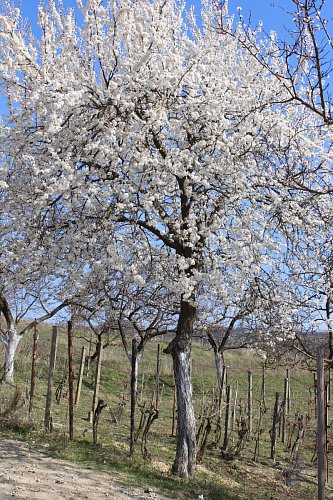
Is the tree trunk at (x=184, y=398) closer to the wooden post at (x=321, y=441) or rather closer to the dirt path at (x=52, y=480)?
the dirt path at (x=52, y=480)

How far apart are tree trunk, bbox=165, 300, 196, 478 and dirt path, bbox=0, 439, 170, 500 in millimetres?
1193

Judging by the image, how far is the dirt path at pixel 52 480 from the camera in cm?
579

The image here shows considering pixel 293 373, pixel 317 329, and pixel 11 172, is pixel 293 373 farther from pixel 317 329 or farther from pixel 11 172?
pixel 11 172

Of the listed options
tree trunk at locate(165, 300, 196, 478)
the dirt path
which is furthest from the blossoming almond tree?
the dirt path

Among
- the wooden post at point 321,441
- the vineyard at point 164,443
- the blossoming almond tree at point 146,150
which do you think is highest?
the blossoming almond tree at point 146,150

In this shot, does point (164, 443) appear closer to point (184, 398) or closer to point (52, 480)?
point (184, 398)

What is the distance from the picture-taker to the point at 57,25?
328 inches

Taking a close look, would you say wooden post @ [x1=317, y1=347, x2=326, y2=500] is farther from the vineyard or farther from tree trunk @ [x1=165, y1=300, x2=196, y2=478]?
tree trunk @ [x1=165, y1=300, x2=196, y2=478]

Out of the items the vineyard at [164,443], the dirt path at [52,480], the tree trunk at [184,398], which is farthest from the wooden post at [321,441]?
the tree trunk at [184,398]

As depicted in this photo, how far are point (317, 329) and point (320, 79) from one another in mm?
6575

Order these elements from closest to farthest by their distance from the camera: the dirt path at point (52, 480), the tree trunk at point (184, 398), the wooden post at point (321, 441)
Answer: the dirt path at point (52, 480), the wooden post at point (321, 441), the tree trunk at point (184, 398)

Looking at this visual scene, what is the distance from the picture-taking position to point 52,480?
20.9 feet

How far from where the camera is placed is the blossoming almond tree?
24.5 ft

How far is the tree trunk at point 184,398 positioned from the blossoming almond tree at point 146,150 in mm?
21
